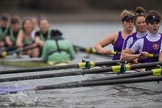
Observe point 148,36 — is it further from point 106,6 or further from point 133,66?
point 106,6

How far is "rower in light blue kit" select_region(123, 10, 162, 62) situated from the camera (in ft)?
26.9

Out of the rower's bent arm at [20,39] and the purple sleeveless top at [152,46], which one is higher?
the purple sleeveless top at [152,46]

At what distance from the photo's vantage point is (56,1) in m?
39.0

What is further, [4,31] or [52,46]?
[4,31]

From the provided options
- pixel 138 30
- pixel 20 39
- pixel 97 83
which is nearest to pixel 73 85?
pixel 97 83

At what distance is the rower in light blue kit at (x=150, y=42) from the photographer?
8195 mm

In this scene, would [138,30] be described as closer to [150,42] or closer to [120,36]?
[150,42]

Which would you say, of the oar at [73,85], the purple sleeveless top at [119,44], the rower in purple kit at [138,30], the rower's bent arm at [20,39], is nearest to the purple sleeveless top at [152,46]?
the rower in purple kit at [138,30]

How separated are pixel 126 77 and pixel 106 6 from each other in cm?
3126

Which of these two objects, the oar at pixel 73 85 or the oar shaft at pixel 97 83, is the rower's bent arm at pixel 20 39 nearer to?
the oar at pixel 73 85

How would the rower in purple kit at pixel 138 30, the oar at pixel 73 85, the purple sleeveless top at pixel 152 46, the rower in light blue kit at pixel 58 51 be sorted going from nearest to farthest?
1. the oar at pixel 73 85
2. the purple sleeveless top at pixel 152 46
3. the rower in purple kit at pixel 138 30
4. the rower in light blue kit at pixel 58 51

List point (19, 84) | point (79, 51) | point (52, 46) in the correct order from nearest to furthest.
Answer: point (19, 84) < point (52, 46) < point (79, 51)

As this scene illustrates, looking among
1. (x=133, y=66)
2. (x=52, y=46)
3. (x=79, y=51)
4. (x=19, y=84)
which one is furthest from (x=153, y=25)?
(x=79, y=51)

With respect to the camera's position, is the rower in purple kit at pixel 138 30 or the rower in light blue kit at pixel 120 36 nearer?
the rower in purple kit at pixel 138 30
